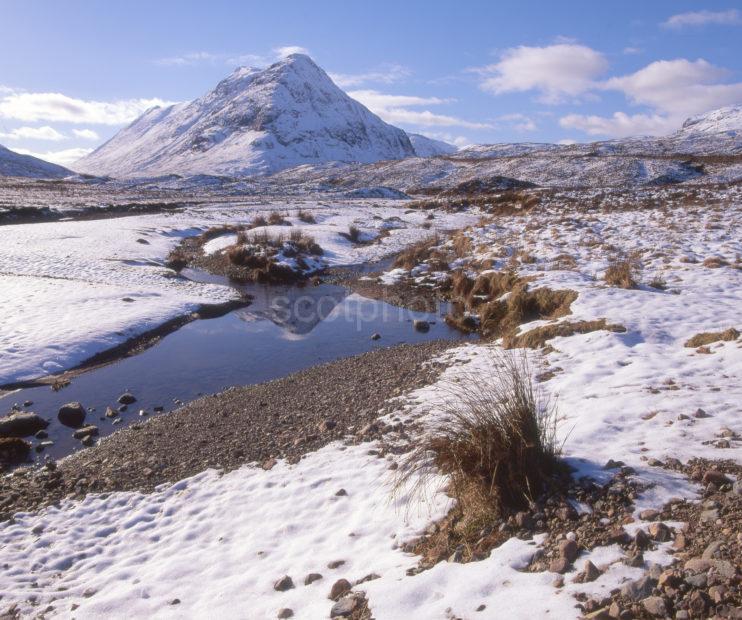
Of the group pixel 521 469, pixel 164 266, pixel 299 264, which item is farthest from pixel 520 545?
pixel 164 266

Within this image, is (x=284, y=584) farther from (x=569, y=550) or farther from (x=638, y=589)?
(x=638, y=589)

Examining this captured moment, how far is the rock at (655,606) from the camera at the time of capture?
3.05 m

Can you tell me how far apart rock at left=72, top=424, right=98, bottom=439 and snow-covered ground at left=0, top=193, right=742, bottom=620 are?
238 cm

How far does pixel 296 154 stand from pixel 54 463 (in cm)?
18527

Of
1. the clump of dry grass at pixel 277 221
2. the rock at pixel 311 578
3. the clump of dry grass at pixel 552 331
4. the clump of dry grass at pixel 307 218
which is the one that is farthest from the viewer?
the clump of dry grass at pixel 307 218

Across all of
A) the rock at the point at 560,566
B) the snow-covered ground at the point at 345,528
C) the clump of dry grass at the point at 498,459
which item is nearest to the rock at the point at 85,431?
the snow-covered ground at the point at 345,528

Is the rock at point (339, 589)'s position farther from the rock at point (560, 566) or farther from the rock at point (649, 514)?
the rock at point (649, 514)

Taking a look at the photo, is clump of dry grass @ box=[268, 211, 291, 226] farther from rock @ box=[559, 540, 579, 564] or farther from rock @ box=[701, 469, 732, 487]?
rock @ box=[559, 540, 579, 564]

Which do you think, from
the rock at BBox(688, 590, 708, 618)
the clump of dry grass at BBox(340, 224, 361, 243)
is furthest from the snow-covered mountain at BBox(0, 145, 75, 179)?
the rock at BBox(688, 590, 708, 618)

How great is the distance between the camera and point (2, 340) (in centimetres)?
1234

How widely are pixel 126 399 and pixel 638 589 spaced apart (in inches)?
380

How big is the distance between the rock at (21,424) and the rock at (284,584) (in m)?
6.65

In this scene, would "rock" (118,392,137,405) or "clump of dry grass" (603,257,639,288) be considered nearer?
"rock" (118,392,137,405)

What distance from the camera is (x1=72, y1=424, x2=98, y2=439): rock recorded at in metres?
8.97
